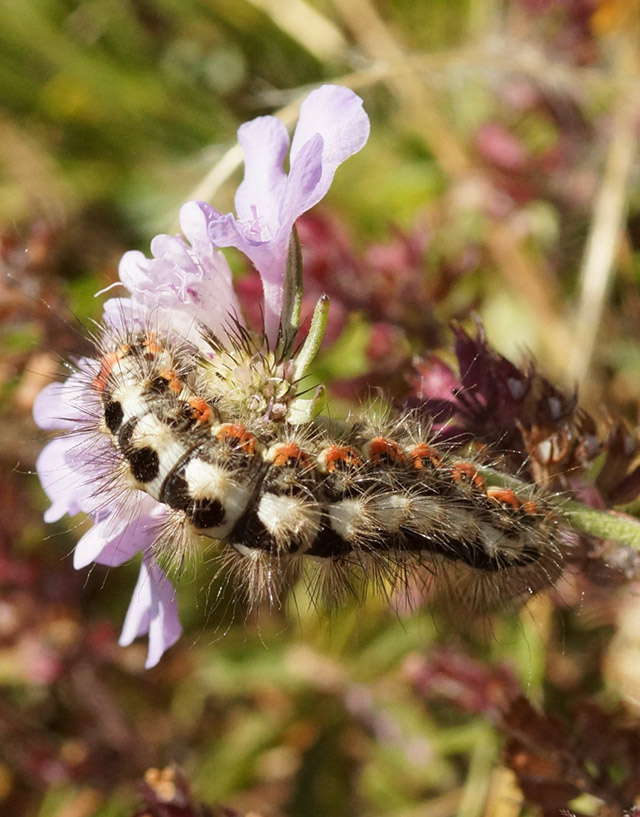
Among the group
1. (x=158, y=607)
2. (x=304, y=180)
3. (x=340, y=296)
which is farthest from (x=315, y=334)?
(x=340, y=296)

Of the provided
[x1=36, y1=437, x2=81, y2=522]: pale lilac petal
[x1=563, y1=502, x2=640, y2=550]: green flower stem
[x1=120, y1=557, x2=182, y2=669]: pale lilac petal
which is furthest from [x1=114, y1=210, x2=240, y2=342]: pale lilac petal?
[x1=563, y1=502, x2=640, y2=550]: green flower stem

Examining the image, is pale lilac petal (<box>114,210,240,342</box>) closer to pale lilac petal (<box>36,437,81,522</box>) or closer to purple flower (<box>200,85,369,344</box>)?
purple flower (<box>200,85,369,344</box>)

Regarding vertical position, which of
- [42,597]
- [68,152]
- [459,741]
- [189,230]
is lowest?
[459,741]

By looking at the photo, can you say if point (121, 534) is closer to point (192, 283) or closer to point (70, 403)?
point (70, 403)

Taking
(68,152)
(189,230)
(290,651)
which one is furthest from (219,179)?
(68,152)

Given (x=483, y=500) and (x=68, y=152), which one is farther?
(x=68, y=152)

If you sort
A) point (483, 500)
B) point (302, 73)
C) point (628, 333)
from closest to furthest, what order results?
point (483, 500)
point (628, 333)
point (302, 73)

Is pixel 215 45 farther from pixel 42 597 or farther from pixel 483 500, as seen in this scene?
pixel 483 500

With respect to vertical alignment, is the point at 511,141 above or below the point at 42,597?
above
